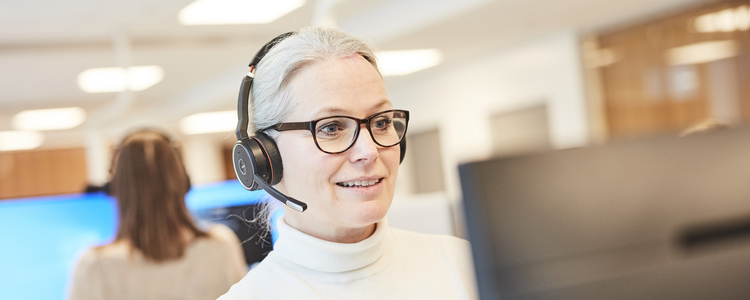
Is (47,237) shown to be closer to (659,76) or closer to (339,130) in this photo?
(339,130)

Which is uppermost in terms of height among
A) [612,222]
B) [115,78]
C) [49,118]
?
[115,78]

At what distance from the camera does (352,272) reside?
0.99 metres

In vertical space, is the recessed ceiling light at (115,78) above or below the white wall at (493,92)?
above

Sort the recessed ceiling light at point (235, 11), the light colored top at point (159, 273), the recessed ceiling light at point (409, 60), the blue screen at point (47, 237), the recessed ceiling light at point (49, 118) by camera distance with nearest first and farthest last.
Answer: the blue screen at point (47, 237)
the light colored top at point (159, 273)
the recessed ceiling light at point (235, 11)
the recessed ceiling light at point (409, 60)
the recessed ceiling light at point (49, 118)

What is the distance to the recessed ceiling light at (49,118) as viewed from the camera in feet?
29.1

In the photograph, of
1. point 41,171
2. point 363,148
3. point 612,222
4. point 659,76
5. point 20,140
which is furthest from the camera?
point 41,171

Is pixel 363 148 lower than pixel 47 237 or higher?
higher

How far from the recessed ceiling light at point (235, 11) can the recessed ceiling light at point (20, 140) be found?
6.88 metres

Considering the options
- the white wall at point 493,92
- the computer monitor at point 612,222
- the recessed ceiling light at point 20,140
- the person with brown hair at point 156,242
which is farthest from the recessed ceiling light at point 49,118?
the computer monitor at point 612,222

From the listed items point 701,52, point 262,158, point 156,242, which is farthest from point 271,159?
point 701,52

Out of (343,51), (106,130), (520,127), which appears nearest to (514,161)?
(343,51)

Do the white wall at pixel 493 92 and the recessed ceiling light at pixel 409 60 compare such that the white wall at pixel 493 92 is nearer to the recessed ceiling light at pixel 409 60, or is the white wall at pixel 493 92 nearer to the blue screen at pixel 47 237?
the recessed ceiling light at pixel 409 60

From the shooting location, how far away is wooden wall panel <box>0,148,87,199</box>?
11.5 m

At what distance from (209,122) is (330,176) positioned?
10.2 metres
